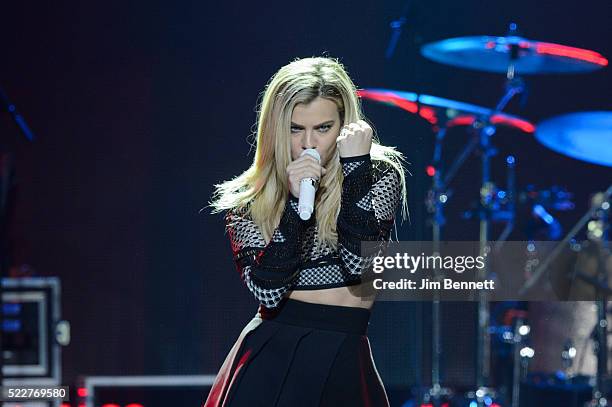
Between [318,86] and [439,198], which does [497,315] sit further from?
[318,86]

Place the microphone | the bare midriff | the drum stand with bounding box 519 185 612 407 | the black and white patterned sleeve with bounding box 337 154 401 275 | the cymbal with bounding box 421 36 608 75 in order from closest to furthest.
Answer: the microphone < the black and white patterned sleeve with bounding box 337 154 401 275 < the bare midriff < the cymbal with bounding box 421 36 608 75 < the drum stand with bounding box 519 185 612 407

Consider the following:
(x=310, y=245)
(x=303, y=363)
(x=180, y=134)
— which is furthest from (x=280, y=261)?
(x=180, y=134)

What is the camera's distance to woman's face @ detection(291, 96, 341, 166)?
2.37 meters

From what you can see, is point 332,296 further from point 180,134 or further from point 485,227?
point 180,134

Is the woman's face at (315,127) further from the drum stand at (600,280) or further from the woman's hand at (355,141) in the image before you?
the drum stand at (600,280)

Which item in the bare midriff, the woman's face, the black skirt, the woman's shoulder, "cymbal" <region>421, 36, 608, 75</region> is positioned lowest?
the black skirt

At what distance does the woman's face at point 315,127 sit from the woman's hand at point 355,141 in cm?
11

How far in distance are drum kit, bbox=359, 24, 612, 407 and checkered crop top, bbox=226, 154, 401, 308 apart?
1.46 m

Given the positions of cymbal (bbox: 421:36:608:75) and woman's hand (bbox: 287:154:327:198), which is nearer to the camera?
woman's hand (bbox: 287:154:327:198)

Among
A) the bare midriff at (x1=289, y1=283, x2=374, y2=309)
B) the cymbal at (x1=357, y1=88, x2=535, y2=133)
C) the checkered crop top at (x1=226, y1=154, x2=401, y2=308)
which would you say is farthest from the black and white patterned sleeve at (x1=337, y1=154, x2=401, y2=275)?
the cymbal at (x1=357, y1=88, x2=535, y2=133)

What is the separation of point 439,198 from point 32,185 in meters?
1.85

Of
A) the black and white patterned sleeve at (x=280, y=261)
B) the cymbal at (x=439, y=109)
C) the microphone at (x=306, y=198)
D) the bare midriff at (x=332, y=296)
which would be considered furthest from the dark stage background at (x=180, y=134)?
the microphone at (x=306, y=198)

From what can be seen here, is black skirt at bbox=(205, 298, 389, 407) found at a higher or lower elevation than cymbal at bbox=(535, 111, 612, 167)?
lower

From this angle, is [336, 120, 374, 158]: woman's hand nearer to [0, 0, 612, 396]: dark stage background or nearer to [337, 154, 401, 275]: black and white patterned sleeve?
[337, 154, 401, 275]: black and white patterned sleeve
